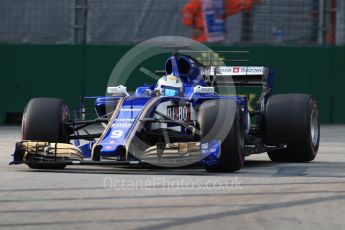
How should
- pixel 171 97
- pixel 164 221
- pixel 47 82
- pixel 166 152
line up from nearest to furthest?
pixel 164 221 → pixel 166 152 → pixel 171 97 → pixel 47 82

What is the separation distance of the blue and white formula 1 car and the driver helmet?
0.04 feet

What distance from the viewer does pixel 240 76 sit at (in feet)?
42.4

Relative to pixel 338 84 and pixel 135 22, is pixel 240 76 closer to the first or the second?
pixel 338 84

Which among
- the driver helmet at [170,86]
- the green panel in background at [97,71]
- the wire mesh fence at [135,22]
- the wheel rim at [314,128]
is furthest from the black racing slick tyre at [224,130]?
the wire mesh fence at [135,22]

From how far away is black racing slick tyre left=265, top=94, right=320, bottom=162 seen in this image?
39.7 ft

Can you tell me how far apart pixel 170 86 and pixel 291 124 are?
170 centimetres

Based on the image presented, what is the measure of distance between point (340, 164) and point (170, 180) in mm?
3289

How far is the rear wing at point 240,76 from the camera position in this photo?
12.8 meters

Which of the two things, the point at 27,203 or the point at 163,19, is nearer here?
the point at 27,203

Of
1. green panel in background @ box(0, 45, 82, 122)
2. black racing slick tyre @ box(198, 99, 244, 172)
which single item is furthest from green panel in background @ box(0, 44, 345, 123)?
black racing slick tyre @ box(198, 99, 244, 172)

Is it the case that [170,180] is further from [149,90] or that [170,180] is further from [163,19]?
[163,19]

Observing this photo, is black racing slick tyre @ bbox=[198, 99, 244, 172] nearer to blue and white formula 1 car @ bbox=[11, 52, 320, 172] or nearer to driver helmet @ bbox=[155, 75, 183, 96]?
blue and white formula 1 car @ bbox=[11, 52, 320, 172]

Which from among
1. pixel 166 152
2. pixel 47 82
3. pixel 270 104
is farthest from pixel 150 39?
pixel 166 152

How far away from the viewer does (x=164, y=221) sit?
697 centimetres
